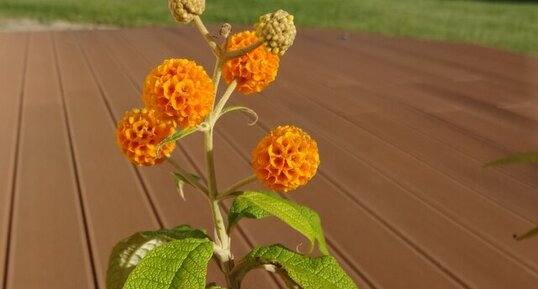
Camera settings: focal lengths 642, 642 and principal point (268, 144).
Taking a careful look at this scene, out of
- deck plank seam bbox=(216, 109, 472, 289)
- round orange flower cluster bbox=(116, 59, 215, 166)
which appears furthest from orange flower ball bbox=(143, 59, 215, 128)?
deck plank seam bbox=(216, 109, 472, 289)

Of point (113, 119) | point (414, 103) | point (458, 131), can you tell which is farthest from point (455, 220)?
point (113, 119)

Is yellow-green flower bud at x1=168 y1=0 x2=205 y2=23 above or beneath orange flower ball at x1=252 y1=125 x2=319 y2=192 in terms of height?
above

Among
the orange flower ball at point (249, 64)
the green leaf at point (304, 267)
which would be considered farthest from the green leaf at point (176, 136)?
the green leaf at point (304, 267)

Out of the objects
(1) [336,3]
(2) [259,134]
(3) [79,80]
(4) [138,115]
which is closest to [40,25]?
(3) [79,80]

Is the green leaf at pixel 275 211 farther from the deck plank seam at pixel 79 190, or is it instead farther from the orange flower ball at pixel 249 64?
the deck plank seam at pixel 79 190

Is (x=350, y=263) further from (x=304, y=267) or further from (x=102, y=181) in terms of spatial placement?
(x=102, y=181)

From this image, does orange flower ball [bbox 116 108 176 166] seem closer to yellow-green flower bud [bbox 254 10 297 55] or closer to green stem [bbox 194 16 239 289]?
green stem [bbox 194 16 239 289]

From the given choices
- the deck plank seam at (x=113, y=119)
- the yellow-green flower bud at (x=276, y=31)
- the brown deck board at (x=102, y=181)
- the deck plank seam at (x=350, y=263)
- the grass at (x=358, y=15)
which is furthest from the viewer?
the grass at (x=358, y=15)
